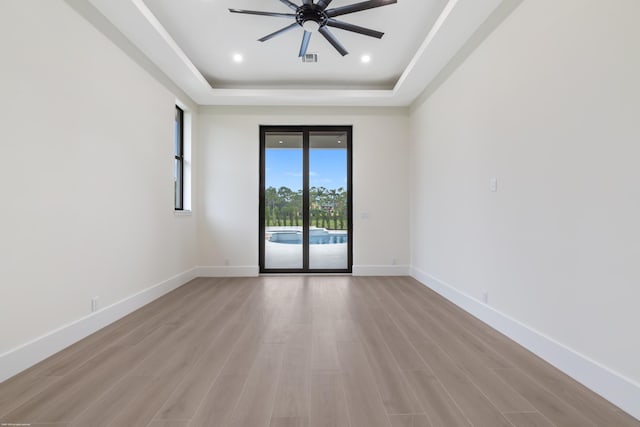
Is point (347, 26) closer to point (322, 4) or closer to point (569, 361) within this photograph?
point (322, 4)

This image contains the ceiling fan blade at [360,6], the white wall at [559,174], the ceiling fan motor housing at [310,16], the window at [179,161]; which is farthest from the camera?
the window at [179,161]

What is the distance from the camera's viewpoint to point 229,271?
199 inches

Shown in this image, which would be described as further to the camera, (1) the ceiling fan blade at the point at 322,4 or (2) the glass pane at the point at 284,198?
(2) the glass pane at the point at 284,198

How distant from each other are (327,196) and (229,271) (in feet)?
6.79

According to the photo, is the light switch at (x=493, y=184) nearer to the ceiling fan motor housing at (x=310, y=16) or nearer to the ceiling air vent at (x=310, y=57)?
the ceiling fan motor housing at (x=310, y=16)

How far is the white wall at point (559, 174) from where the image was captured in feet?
5.42

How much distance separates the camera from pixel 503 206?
267 centimetres

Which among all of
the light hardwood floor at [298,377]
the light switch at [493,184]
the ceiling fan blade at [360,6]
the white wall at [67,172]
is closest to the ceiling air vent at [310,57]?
the ceiling fan blade at [360,6]

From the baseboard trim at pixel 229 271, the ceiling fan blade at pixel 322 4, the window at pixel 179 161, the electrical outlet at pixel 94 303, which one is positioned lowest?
the baseboard trim at pixel 229 271

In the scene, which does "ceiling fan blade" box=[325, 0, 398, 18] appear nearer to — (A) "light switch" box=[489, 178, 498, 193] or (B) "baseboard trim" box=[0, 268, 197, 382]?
(A) "light switch" box=[489, 178, 498, 193]

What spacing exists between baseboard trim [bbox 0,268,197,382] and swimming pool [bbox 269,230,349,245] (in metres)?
2.13

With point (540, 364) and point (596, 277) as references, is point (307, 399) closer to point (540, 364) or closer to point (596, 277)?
point (540, 364)

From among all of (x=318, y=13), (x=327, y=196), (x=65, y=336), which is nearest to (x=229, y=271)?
(x=327, y=196)

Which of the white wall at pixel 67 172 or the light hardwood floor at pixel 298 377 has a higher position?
the white wall at pixel 67 172
